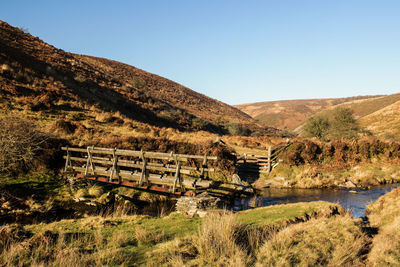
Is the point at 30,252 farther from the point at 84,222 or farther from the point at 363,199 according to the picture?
the point at 363,199

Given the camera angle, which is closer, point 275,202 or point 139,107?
point 275,202

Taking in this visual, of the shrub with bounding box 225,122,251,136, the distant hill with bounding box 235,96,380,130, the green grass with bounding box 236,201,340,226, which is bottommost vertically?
the green grass with bounding box 236,201,340,226

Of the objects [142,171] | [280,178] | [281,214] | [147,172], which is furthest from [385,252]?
[280,178]

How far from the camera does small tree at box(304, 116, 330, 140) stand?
37.2 metres

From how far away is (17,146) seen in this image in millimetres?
13227

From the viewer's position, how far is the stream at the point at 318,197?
526 inches

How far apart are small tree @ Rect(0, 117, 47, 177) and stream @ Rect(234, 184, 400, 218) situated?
12492mm

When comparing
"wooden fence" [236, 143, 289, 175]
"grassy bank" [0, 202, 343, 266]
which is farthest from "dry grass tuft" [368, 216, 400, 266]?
"wooden fence" [236, 143, 289, 175]

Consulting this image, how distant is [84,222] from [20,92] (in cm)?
2295

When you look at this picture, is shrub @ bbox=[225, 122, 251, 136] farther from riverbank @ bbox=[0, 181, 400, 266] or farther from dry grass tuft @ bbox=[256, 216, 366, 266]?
dry grass tuft @ bbox=[256, 216, 366, 266]

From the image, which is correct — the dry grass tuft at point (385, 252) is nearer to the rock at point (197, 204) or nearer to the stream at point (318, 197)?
the stream at point (318, 197)

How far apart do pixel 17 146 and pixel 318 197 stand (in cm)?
1861

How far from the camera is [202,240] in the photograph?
5.50 m

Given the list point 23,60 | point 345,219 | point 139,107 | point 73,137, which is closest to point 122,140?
point 73,137
